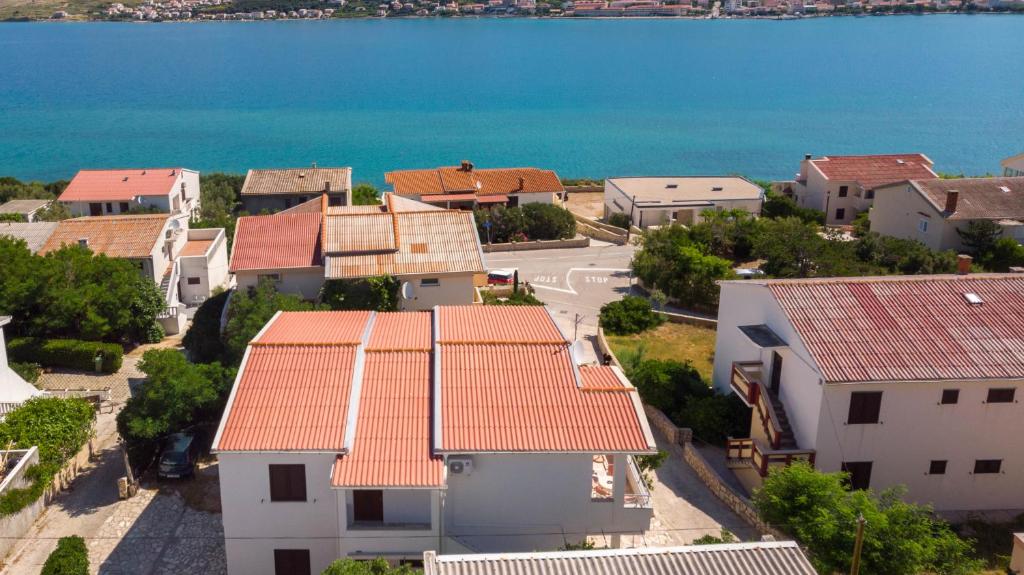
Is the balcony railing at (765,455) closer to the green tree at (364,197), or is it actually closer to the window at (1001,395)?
the window at (1001,395)

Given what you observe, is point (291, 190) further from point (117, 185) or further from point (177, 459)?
point (177, 459)

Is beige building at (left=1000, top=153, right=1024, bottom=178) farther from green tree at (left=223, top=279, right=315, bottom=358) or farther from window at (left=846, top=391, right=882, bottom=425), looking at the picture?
green tree at (left=223, top=279, right=315, bottom=358)

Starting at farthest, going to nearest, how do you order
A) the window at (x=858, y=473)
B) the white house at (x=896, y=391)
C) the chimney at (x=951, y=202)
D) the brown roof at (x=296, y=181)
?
the brown roof at (x=296, y=181) < the chimney at (x=951, y=202) < the window at (x=858, y=473) < the white house at (x=896, y=391)

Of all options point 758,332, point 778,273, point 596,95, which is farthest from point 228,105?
point 758,332

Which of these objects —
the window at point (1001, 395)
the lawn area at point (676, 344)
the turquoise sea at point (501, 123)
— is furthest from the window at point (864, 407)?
the turquoise sea at point (501, 123)

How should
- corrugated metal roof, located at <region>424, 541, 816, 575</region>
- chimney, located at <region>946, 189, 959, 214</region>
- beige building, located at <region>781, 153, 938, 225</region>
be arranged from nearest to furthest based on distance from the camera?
1. corrugated metal roof, located at <region>424, 541, 816, 575</region>
2. chimney, located at <region>946, 189, 959, 214</region>
3. beige building, located at <region>781, 153, 938, 225</region>

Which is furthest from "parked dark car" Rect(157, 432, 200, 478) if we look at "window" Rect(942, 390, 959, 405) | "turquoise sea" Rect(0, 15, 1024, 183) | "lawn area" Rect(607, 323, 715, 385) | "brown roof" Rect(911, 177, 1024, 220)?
"turquoise sea" Rect(0, 15, 1024, 183)

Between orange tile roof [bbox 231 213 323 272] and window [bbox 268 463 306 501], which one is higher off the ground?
orange tile roof [bbox 231 213 323 272]

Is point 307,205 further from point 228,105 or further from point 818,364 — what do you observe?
point 228,105
